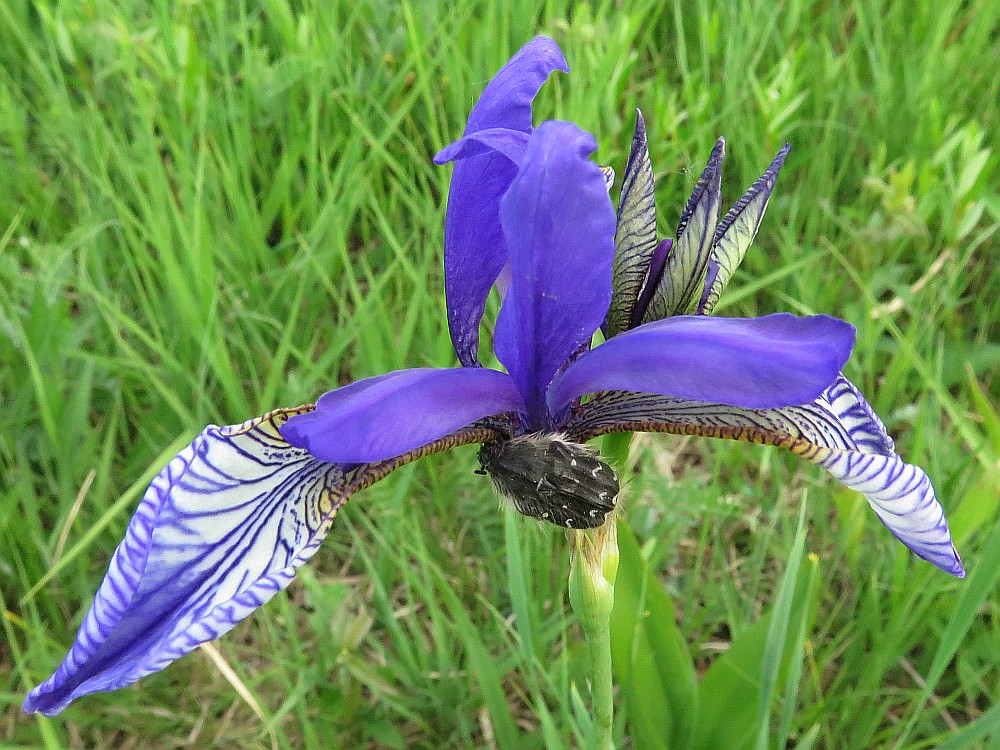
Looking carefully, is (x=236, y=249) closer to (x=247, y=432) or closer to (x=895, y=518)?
(x=247, y=432)

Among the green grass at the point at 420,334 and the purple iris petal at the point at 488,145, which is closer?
the purple iris petal at the point at 488,145

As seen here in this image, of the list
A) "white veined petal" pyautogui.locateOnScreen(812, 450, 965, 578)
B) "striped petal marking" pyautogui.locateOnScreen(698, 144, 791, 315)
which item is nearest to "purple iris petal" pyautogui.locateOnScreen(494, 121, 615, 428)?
"striped petal marking" pyautogui.locateOnScreen(698, 144, 791, 315)

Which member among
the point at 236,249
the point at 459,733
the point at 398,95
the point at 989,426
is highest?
the point at 398,95

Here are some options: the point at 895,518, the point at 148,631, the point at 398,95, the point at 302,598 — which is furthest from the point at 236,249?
the point at 895,518

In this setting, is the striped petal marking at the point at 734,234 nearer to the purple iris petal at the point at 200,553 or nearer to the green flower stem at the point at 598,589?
the green flower stem at the point at 598,589

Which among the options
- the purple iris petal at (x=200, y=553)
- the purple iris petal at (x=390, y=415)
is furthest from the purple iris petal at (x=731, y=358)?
the purple iris petal at (x=200, y=553)

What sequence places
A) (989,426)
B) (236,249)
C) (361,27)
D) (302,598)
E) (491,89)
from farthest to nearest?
(361,27), (236,249), (302,598), (989,426), (491,89)
